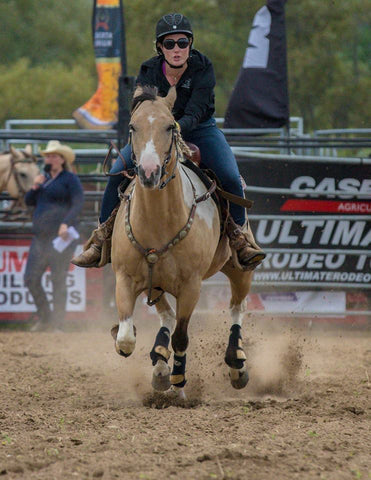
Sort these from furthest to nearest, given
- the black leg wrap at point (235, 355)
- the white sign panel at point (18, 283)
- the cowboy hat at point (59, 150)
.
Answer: the white sign panel at point (18, 283)
the cowboy hat at point (59, 150)
the black leg wrap at point (235, 355)

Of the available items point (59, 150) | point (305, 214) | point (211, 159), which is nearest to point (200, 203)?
point (211, 159)

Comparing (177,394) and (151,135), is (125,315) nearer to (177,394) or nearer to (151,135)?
(177,394)

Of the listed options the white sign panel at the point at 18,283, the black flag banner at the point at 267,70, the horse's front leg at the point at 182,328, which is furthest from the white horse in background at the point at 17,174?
the horse's front leg at the point at 182,328

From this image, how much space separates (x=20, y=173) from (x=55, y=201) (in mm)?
886

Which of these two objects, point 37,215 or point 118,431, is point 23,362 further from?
point 118,431

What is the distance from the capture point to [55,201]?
11.4m

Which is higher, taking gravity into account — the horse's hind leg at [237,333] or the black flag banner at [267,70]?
the black flag banner at [267,70]

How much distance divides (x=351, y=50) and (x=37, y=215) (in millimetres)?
24031

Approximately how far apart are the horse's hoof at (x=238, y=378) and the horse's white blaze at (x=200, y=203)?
4.14ft

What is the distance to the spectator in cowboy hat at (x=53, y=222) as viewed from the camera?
11.2 metres

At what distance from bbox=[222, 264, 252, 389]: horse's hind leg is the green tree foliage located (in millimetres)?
21041

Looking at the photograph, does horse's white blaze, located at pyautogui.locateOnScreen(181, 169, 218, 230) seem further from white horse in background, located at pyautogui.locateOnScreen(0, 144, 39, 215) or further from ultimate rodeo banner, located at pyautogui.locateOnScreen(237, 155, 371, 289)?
white horse in background, located at pyautogui.locateOnScreen(0, 144, 39, 215)

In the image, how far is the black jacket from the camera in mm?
6281

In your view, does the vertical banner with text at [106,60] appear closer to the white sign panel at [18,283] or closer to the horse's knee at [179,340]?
the white sign panel at [18,283]
